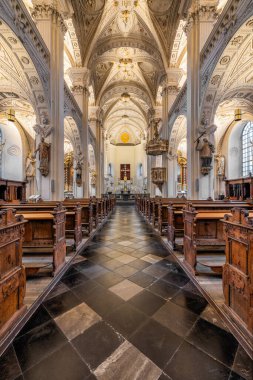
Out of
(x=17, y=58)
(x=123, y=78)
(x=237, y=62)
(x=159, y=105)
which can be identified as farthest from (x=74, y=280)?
(x=123, y=78)

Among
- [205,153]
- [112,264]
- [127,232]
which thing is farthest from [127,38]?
[112,264]

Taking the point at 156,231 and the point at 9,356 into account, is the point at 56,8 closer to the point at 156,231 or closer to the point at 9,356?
the point at 156,231

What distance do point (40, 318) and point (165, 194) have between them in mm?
10986

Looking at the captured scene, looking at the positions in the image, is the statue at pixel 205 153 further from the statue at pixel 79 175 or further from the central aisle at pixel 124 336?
the statue at pixel 79 175

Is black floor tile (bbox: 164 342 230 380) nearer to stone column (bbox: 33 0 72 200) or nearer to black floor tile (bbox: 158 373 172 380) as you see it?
black floor tile (bbox: 158 373 172 380)

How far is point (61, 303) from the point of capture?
250 cm

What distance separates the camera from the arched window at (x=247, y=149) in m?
15.9

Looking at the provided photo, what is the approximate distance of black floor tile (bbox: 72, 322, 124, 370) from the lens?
1.67 metres

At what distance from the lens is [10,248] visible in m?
2.14

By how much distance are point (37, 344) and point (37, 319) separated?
0.39 m

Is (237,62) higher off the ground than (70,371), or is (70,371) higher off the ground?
(237,62)

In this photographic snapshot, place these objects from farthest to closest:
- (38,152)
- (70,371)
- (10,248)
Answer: (38,152), (10,248), (70,371)

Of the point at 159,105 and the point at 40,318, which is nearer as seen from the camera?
the point at 40,318

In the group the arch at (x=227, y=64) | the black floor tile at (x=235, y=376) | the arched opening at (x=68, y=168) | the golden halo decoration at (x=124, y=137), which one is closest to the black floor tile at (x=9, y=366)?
the black floor tile at (x=235, y=376)
